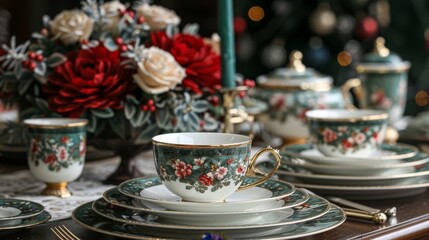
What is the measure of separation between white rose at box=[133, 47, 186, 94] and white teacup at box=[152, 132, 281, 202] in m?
0.28

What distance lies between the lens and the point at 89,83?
4.14 feet

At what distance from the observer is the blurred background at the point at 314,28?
379 cm

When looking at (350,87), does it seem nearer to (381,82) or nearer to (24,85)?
(381,82)

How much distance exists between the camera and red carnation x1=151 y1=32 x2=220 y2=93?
135 centimetres

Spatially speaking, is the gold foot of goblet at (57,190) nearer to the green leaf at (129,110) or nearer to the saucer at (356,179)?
the green leaf at (129,110)

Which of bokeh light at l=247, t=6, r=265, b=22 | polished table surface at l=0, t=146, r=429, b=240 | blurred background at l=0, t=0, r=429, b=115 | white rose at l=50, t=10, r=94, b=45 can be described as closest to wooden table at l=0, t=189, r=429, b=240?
polished table surface at l=0, t=146, r=429, b=240

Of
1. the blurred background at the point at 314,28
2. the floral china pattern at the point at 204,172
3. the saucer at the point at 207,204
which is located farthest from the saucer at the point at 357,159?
the blurred background at the point at 314,28

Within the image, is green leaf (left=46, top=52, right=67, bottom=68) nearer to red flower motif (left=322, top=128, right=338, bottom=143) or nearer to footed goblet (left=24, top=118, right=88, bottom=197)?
footed goblet (left=24, top=118, right=88, bottom=197)

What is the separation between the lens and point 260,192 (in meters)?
1.04

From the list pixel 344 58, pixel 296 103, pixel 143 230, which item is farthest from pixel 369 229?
pixel 344 58

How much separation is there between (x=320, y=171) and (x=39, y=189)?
443 millimetres

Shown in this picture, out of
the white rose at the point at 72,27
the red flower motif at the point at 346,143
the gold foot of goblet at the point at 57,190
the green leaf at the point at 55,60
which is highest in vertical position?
the white rose at the point at 72,27

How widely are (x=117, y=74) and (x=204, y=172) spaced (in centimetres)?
38

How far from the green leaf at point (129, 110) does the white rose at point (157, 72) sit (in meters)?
0.04
